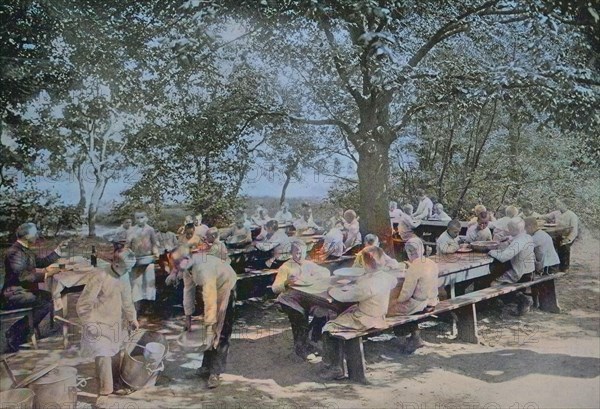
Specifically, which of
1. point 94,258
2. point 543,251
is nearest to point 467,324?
point 543,251

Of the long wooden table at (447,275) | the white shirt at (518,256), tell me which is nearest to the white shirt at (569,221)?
the white shirt at (518,256)

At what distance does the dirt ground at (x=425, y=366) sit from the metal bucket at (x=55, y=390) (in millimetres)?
43

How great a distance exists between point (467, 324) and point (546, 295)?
56 cm

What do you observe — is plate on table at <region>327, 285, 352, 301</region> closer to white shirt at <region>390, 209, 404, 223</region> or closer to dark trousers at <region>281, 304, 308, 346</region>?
dark trousers at <region>281, 304, 308, 346</region>

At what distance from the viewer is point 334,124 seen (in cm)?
232

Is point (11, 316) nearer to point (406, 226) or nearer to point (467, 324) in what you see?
point (406, 226)

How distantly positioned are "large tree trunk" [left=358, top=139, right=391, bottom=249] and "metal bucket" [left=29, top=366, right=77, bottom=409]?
1495 mm

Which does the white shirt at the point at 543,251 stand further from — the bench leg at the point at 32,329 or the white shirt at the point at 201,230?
the bench leg at the point at 32,329

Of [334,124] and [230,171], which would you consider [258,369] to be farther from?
[334,124]

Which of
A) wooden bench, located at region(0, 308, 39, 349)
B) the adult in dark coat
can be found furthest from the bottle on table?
wooden bench, located at region(0, 308, 39, 349)

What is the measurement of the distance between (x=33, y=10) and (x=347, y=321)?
80.5 inches

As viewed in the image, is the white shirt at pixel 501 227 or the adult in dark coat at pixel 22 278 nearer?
the adult in dark coat at pixel 22 278

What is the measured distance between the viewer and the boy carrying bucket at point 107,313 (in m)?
2.02

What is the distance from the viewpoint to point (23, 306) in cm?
192
